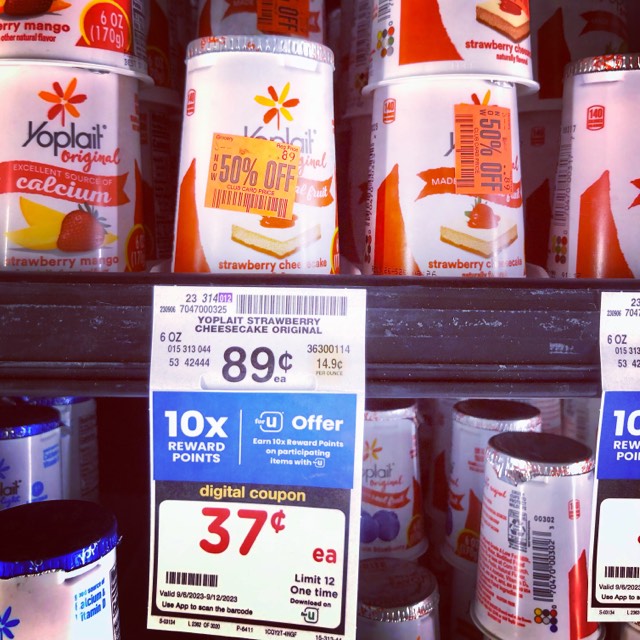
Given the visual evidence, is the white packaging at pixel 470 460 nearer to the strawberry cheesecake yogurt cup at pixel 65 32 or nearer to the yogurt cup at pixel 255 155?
the yogurt cup at pixel 255 155

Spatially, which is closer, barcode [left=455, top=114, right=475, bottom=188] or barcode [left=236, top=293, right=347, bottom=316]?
barcode [left=236, top=293, right=347, bottom=316]

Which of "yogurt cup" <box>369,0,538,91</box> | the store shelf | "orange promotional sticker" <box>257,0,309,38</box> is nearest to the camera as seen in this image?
the store shelf

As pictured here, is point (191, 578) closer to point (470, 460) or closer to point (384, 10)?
point (470, 460)

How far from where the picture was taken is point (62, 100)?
69 cm

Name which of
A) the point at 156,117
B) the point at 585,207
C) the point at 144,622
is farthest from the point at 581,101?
the point at 144,622

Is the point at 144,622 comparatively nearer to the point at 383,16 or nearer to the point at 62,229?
the point at 62,229

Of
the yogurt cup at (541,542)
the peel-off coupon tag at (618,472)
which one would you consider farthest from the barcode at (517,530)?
the peel-off coupon tag at (618,472)

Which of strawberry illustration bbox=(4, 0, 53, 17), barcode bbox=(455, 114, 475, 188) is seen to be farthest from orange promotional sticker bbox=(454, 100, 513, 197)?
strawberry illustration bbox=(4, 0, 53, 17)

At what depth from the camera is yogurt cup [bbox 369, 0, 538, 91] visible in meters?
0.72

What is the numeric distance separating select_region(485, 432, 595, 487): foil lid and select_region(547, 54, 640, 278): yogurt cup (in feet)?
0.67

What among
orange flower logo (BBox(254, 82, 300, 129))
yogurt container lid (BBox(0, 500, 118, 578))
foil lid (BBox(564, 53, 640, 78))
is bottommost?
yogurt container lid (BBox(0, 500, 118, 578))

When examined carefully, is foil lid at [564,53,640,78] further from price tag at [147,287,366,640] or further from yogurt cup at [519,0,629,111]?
price tag at [147,287,366,640]

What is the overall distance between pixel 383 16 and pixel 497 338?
0.42 metres

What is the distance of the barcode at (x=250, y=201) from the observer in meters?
0.68
